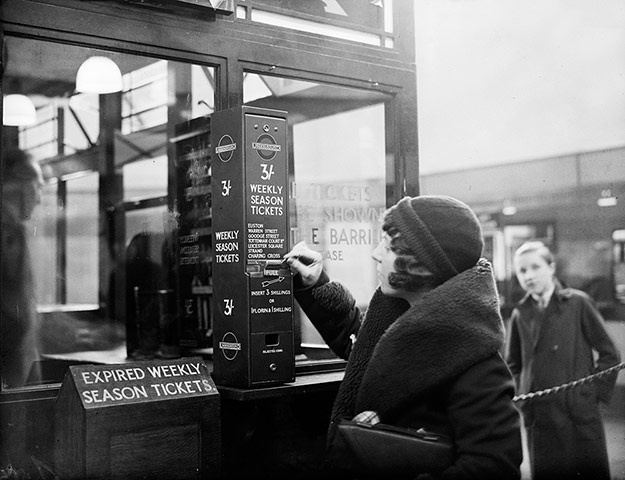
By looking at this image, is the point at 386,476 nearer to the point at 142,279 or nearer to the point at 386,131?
the point at 386,131

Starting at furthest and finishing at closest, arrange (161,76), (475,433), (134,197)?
(134,197) < (161,76) < (475,433)

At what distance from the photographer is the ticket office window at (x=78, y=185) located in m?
3.46

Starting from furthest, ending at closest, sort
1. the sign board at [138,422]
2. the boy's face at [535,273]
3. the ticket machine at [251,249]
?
1. the boy's face at [535,273]
2. the ticket machine at [251,249]
3. the sign board at [138,422]

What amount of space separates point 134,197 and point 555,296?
3016 millimetres

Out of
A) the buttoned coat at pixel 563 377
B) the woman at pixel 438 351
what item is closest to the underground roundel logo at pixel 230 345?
the woman at pixel 438 351

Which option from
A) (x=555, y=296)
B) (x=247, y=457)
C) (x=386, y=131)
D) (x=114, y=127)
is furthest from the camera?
(x=114, y=127)

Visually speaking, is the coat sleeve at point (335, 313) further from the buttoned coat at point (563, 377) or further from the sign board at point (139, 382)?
the buttoned coat at point (563, 377)

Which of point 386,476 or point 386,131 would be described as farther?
point 386,131

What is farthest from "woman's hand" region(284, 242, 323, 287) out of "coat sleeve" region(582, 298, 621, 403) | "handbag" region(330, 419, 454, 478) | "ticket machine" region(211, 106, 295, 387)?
"coat sleeve" region(582, 298, 621, 403)

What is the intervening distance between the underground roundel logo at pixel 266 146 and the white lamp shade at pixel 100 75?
89 cm

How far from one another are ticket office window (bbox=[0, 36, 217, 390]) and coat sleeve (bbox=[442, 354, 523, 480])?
1.71 metres

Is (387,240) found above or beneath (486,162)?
beneath

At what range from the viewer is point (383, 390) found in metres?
2.16

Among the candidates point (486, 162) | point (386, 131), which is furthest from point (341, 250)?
point (486, 162)
